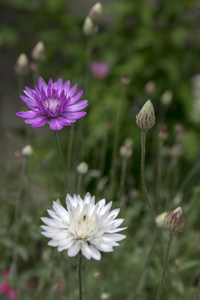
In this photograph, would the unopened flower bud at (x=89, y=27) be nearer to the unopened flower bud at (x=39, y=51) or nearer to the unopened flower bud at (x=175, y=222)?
the unopened flower bud at (x=39, y=51)

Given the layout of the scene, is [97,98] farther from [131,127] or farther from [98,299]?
[98,299]

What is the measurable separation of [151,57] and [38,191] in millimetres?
860

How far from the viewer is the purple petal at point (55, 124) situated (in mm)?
628

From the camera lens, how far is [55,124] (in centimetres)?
65

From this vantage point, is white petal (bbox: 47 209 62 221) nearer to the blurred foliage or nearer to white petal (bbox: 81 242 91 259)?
white petal (bbox: 81 242 91 259)

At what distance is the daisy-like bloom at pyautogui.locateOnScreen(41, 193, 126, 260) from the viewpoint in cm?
56

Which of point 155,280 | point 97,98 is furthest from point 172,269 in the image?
point 97,98

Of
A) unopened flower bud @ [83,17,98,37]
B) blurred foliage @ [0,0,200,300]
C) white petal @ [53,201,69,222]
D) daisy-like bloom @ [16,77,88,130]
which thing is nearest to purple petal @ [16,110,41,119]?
daisy-like bloom @ [16,77,88,130]

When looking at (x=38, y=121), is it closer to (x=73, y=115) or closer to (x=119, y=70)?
(x=73, y=115)

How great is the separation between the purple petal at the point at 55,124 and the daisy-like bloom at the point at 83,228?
0.11 meters

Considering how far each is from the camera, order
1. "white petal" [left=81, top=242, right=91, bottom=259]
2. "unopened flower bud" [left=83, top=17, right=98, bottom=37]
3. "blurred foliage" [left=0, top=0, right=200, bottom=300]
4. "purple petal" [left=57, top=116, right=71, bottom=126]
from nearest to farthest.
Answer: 1. "white petal" [left=81, top=242, right=91, bottom=259]
2. "purple petal" [left=57, top=116, right=71, bottom=126]
3. "unopened flower bud" [left=83, top=17, right=98, bottom=37]
4. "blurred foliage" [left=0, top=0, right=200, bottom=300]

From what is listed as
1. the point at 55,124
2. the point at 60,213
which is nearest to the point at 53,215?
the point at 60,213

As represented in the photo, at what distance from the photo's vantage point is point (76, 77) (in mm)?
2145

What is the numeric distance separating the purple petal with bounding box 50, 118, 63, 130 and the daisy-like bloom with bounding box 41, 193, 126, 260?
0.11 m
